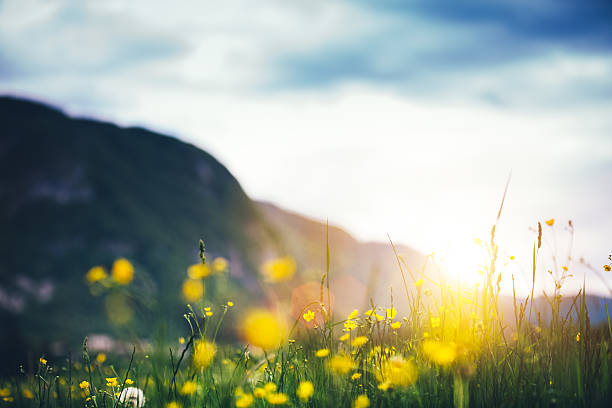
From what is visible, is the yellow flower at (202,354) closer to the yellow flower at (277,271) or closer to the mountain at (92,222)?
the yellow flower at (277,271)

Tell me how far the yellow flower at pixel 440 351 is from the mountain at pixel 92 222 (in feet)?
41.4

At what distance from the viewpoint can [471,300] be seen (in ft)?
8.78

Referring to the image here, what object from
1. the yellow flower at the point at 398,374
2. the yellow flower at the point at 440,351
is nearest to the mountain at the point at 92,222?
the yellow flower at the point at 440,351

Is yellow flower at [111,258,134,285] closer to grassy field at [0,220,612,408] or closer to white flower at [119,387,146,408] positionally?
grassy field at [0,220,612,408]

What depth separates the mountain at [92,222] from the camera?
21172 millimetres

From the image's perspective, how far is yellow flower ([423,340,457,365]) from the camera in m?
1.98

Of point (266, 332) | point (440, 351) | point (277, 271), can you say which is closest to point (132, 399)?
point (266, 332)

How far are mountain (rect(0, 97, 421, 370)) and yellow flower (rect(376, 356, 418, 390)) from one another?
502 inches

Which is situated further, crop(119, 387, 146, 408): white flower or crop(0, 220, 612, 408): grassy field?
crop(119, 387, 146, 408): white flower

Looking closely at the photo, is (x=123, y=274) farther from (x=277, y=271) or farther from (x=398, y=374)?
(x=398, y=374)

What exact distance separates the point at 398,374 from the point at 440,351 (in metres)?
0.25

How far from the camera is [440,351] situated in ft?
6.76

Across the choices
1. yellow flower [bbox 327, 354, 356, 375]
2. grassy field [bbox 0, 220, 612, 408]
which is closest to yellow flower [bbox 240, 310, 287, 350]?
grassy field [bbox 0, 220, 612, 408]

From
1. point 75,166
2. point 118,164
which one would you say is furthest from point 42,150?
point 118,164
